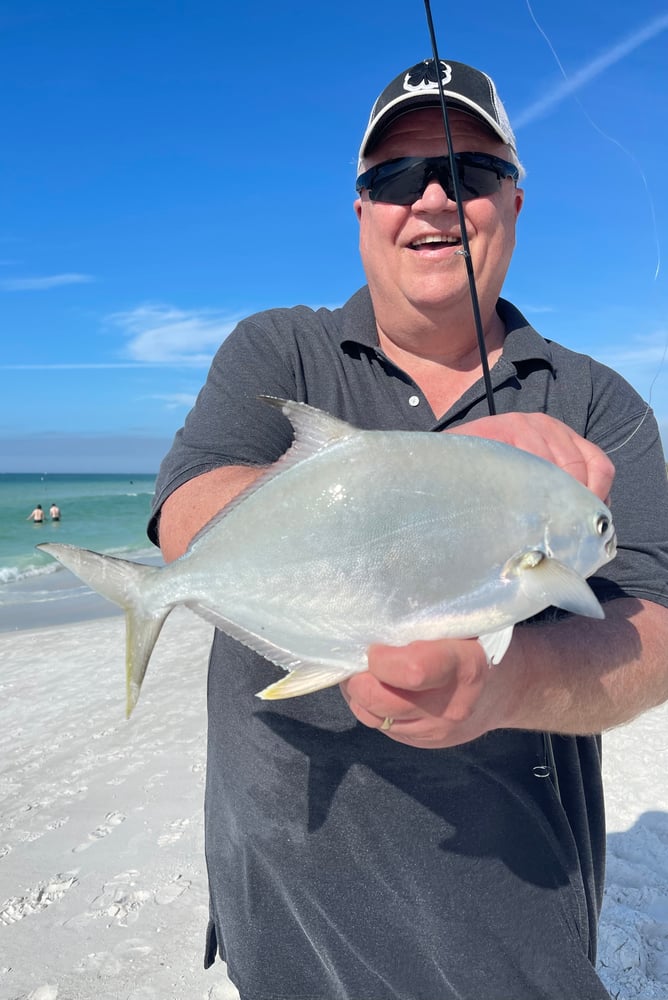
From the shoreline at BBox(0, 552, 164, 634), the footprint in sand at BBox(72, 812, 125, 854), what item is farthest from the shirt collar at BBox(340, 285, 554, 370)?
the shoreline at BBox(0, 552, 164, 634)

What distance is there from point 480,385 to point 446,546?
2.70 feet

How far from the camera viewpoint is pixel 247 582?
5.49 feet

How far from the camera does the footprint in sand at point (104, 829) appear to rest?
467cm

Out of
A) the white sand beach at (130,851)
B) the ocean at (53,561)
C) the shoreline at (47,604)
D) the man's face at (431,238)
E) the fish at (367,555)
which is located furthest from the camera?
the ocean at (53,561)

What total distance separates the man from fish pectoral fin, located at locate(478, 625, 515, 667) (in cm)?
14

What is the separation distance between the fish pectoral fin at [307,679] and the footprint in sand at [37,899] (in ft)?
10.6

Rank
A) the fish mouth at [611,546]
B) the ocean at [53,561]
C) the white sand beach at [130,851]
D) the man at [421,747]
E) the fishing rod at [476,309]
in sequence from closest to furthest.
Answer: the fish mouth at [611,546] → the man at [421,747] → the fishing rod at [476,309] → the white sand beach at [130,851] → the ocean at [53,561]

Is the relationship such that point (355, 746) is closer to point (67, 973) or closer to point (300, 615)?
point (300, 615)

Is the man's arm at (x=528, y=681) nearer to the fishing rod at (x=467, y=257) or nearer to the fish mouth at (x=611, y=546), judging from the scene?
the fish mouth at (x=611, y=546)

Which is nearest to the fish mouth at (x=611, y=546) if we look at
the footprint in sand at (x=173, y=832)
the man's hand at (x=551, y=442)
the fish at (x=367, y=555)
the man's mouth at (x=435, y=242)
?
the fish at (x=367, y=555)

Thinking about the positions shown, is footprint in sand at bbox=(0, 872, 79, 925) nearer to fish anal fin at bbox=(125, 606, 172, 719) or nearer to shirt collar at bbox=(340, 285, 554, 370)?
fish anal fin at bbox=(125, 606, 172, 719)

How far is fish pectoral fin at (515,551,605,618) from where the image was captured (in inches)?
59.4

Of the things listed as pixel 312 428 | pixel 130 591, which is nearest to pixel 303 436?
pixel 312 428

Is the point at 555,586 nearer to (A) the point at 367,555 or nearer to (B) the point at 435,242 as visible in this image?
(A) the point at 367,555
